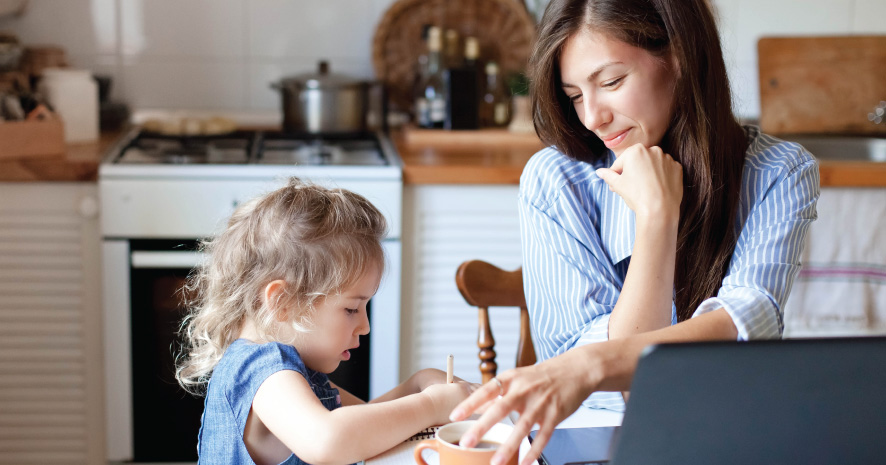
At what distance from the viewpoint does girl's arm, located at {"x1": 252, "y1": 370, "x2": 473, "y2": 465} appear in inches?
35.3

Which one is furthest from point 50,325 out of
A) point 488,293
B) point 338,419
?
point 338,419

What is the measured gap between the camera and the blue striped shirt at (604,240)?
3.77 feet

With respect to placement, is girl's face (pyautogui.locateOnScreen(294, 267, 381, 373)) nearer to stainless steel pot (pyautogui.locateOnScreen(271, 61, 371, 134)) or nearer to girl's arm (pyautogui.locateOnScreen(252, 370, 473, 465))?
girl's arm (pyautogui.locateOnScreen(252, 370, 473, 465))

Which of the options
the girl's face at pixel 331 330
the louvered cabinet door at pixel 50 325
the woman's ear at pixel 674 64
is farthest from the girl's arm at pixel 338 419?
the louvered cabinet door at pixel 50 325

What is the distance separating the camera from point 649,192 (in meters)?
1.14

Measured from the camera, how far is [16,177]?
1982mm

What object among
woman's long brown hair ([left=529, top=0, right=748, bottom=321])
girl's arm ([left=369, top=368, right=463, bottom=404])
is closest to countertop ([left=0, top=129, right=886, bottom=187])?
woman's long brown hair ([left=529, top=0, right=748, bottom=321])

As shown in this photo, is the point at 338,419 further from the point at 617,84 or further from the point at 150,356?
the point at 150,356

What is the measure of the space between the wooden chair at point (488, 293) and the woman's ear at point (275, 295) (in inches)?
15.4

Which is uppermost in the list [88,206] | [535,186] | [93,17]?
[93,17]

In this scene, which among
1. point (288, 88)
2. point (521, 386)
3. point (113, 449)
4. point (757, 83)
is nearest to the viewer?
point (521, 386)

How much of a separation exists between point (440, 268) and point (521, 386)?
4.52 ft

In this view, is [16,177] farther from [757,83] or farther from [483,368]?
[757,83]

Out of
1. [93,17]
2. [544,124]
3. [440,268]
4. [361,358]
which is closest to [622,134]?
[544,124]
